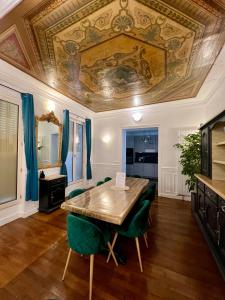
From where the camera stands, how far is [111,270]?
5.86ft

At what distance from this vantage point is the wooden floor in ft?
4.92

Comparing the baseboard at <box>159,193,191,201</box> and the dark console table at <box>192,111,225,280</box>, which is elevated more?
the dark console table at <box>192,111,225,280</box>

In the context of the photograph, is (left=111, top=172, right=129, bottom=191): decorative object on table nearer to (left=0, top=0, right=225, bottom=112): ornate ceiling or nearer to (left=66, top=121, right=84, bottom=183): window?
(left=0, top=0, right=225, bottom=112): ornate ceiling

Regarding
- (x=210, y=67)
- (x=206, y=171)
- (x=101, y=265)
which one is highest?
(x=210, y=67)

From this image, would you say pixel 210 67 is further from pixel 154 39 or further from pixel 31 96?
pixel 31 96

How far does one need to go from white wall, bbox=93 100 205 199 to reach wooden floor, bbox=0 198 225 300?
206 cm

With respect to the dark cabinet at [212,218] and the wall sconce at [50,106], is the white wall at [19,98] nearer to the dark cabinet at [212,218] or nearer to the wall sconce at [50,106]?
the wall sconce at [50,106]

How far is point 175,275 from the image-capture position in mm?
1724

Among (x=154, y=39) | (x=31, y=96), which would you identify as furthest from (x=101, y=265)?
(x=31, y=96)

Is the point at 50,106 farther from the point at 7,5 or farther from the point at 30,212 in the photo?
the point at 30,212

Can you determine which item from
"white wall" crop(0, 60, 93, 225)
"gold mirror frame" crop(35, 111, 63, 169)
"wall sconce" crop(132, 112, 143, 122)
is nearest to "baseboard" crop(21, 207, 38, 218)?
"white wall" crop(0, 60, 93, 225)

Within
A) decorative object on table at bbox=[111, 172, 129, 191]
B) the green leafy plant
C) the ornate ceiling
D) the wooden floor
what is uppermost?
the ornate ceiling

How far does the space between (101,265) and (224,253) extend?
1.48m

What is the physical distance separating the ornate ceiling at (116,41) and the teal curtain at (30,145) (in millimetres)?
664
